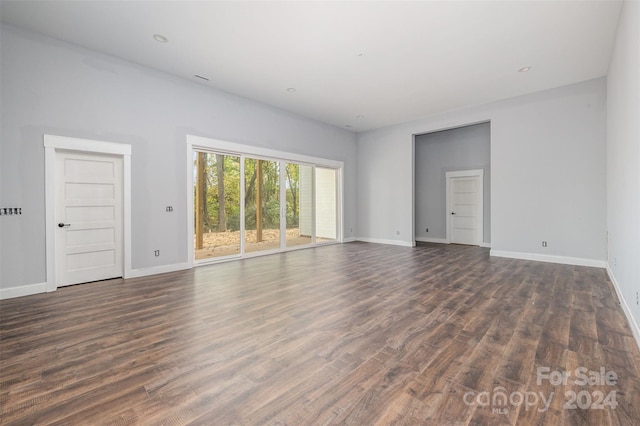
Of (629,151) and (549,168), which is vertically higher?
(549,168)

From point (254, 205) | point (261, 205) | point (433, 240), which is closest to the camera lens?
point (254, 205)

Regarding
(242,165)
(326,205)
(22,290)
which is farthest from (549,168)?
(22,290)

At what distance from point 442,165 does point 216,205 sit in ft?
22.0

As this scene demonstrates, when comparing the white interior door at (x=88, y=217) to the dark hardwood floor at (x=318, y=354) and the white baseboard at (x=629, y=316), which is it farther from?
the white baseboard at (x=629, y=316)

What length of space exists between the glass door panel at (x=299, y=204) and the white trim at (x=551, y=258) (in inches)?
175

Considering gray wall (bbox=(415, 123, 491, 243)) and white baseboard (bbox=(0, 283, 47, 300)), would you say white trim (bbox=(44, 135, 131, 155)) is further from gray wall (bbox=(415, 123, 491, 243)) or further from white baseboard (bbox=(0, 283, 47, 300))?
gray wall (bbox=(415, 123, 491, 243))

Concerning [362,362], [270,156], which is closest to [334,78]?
[270,156]

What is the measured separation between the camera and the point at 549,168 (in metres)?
5.64

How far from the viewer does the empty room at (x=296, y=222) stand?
182 centimetres

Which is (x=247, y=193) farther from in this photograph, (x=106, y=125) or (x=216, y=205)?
(x=106, y=125)

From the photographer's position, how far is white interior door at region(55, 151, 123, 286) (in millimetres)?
4090

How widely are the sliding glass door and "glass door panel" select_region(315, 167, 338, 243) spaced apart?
1.1 inches

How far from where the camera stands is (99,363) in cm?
210

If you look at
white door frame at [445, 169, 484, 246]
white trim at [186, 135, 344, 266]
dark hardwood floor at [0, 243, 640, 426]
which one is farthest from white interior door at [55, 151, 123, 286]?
white door frame at [445, 169, 484, 246]
